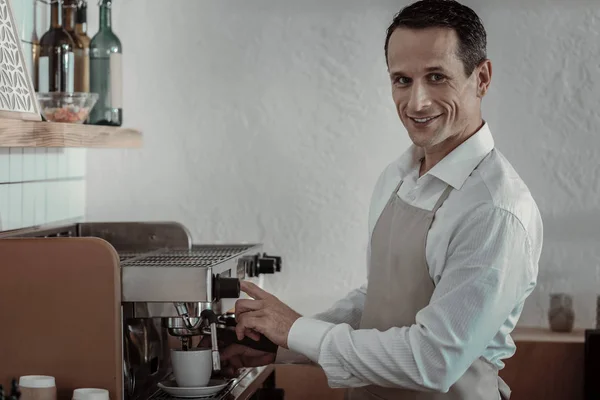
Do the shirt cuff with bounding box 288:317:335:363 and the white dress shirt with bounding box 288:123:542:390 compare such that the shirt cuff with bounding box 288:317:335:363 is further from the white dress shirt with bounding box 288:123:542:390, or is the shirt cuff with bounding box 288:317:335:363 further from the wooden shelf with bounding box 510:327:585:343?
the wooden shelf with bounding box 510:327:585:343

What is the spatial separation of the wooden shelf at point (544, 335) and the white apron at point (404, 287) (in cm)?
86

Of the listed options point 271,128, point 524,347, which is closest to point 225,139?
point 271,128

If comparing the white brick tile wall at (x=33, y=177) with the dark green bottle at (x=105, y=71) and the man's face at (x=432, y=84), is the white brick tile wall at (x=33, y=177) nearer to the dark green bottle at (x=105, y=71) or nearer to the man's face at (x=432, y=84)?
the dark green bottle at (x=105, y=71)

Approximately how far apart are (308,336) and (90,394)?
1.36 feet

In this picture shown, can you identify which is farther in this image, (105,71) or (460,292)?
(105,71)

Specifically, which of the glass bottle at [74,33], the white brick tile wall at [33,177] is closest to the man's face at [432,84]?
the white brick tile wall at [33,177]

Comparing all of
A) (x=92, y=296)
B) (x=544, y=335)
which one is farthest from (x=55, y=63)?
(x=544, y=335)

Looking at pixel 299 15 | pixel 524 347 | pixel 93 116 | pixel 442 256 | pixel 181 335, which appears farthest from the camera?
pixel 299 15

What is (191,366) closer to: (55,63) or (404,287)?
(404,287)

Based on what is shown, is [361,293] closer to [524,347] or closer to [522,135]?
[524,347]

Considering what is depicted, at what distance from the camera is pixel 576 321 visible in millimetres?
2871

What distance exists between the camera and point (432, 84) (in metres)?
1.73

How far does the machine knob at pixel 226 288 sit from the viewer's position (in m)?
1.79

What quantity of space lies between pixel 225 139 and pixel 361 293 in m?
1.03
